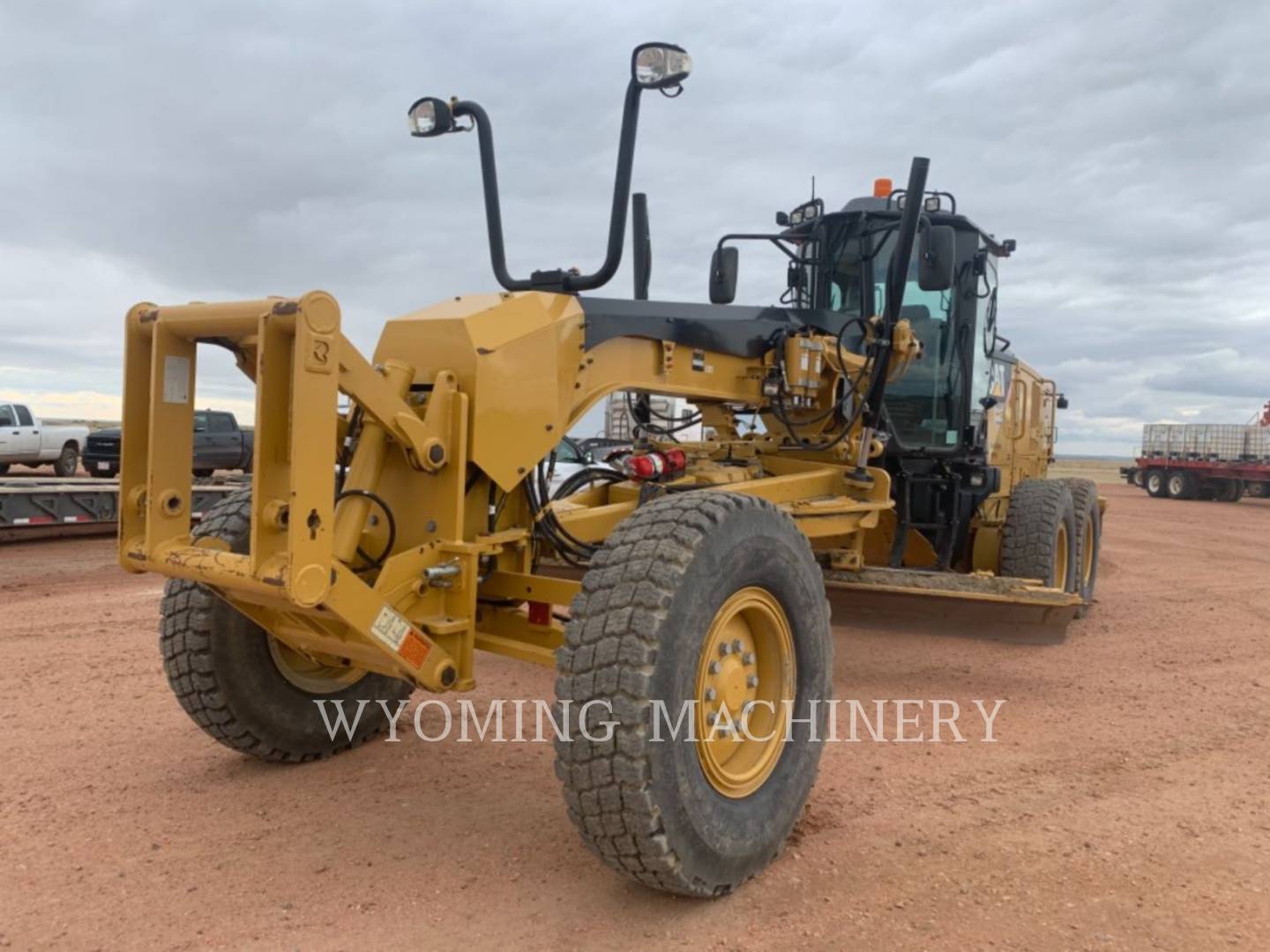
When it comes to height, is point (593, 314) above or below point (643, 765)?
above

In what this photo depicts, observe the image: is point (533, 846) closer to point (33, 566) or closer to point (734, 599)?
point (734, 599)

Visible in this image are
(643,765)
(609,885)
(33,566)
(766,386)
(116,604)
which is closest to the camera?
(643,765)

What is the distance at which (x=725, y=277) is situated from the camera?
5.91 metres

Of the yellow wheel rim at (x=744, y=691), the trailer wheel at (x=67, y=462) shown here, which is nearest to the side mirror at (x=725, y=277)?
the yellow wheel rim at (x=744, y=691)

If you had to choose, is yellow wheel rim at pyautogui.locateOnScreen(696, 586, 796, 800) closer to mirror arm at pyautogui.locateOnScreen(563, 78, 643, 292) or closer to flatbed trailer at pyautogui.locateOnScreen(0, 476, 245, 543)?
mirror arm at pyautogui.locateOnScreen(563, 78, 643, 292)

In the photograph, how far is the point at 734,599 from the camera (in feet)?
11.8

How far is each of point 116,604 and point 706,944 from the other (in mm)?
7221

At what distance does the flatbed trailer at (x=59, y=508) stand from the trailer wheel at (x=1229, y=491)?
2762cm

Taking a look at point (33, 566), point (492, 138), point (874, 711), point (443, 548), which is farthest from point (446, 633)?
point (33, 566)

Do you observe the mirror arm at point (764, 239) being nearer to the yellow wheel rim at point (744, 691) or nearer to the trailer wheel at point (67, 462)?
the yellow wheel rim at point (744, 691)

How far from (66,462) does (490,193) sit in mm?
22787

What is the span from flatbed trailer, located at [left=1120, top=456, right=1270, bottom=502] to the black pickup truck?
25.6m


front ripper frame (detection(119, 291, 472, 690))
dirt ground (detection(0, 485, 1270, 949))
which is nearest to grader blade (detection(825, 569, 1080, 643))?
dirt ground (detection(0, 485, 1270, 949))

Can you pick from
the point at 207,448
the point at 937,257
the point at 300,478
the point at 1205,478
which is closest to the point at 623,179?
the point at 300,478
